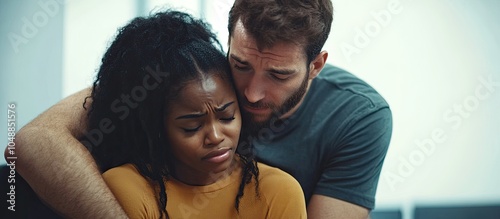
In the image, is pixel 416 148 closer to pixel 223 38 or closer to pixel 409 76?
pixel 409 76

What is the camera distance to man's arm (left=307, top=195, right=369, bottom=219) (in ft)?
3.70

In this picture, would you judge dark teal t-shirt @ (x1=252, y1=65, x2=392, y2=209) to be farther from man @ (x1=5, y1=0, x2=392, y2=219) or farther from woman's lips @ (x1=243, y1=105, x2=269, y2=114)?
woman's lips @ (x1=243, y1=105, x2=269, y2=114)

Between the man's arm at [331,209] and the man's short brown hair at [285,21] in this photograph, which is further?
the man's arm at [331,209]

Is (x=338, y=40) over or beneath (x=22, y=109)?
over

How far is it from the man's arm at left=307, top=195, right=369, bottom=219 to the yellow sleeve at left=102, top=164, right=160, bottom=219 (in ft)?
0.94

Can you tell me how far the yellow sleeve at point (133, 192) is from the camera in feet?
3.07

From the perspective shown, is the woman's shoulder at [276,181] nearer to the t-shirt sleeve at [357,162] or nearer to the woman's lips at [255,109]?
the woman's lips at [255,109]

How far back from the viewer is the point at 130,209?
3.07 ft

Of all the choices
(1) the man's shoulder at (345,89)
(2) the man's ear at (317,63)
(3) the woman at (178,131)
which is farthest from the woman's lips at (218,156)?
(1) the man's shoulder at (345,89)

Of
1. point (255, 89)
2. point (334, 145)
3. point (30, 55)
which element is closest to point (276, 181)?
point (255, 89)

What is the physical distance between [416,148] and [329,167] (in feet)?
1.53

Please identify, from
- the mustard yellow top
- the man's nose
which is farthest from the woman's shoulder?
the man's nose

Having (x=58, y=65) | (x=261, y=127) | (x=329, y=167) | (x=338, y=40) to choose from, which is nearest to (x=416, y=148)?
(x=338, y=40)

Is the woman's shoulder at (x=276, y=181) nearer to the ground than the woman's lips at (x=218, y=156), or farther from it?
nearer to the ground
